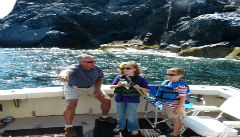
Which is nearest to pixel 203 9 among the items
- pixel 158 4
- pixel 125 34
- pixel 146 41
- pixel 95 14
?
pixel 146 41

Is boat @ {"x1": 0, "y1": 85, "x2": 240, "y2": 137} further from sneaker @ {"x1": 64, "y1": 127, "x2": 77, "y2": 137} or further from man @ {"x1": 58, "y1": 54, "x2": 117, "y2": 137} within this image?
man @ {"x1": 58, "y1": 54, "x2": 117, "y2": 137}

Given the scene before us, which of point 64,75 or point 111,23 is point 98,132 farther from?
point 111,23

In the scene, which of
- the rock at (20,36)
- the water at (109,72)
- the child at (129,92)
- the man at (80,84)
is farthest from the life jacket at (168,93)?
the rock at (20,36)

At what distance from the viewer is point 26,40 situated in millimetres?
88312

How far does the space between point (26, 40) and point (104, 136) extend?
95.0m

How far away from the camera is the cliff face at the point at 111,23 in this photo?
67.3 metres

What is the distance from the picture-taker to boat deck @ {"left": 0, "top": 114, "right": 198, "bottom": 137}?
3734 mm

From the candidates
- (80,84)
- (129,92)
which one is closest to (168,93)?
(129,92)

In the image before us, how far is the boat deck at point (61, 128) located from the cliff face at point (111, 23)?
57065 millimetres

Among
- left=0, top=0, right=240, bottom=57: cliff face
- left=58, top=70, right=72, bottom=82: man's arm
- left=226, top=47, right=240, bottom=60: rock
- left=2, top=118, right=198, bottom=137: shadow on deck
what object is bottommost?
left=226, top=47, right=240, bottom=60: rock

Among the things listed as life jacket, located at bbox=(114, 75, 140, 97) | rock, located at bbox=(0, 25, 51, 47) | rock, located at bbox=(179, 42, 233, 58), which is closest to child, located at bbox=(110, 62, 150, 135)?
life jacket, located at bbox=(114, 75, 140, 97)

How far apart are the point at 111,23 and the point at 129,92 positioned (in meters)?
96.8

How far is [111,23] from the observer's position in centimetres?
9769

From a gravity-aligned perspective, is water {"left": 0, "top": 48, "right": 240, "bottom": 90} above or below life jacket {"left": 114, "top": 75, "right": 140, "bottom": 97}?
below
